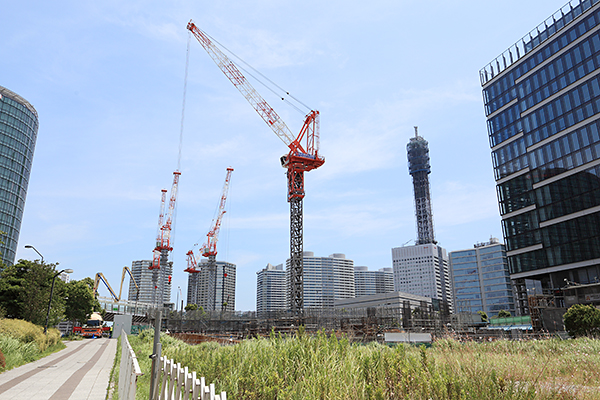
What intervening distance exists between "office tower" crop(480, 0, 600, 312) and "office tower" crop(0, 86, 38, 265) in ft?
339

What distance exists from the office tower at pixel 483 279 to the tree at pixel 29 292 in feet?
500

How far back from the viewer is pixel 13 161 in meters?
89.0

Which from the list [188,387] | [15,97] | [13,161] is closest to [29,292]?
[188,387]

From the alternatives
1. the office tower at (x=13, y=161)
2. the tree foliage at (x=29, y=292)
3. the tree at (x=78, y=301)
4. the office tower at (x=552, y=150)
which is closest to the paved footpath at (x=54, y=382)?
the tree foliage at (x=29, y=292)

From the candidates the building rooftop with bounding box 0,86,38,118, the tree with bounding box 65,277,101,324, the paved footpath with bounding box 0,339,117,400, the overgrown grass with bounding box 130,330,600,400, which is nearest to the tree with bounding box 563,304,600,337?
the overgrown grass with bounding box 130,330,600,400

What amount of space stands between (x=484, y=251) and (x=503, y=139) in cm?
11512

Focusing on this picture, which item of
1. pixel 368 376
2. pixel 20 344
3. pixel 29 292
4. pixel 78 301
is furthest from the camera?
pixel 78 301

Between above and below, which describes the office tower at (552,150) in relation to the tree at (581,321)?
above

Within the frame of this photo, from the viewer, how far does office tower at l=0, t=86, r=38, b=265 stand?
86000 mm

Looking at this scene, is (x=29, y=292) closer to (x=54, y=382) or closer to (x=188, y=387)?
(x=54, y=382)

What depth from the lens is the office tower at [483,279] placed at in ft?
497

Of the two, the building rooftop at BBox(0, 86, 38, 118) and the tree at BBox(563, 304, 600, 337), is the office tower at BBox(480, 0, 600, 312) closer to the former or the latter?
the tree at BBox(563, 304, 600, 337)

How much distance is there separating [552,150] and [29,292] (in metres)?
64.5

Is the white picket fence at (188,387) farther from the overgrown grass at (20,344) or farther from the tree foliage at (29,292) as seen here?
the tree foliage at (29,292)
